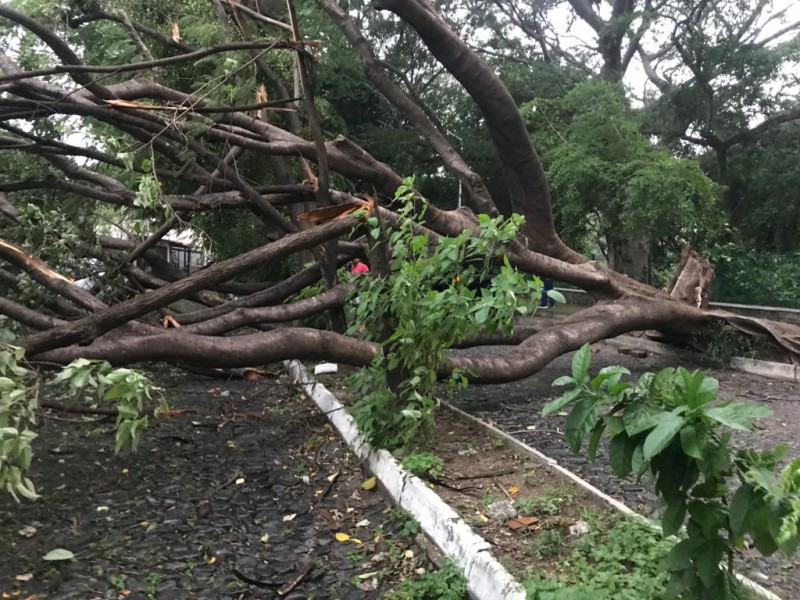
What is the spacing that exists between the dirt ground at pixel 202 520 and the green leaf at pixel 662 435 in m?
1.86

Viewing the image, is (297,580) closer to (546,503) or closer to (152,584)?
(152,584)

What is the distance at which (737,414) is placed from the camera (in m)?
1.85

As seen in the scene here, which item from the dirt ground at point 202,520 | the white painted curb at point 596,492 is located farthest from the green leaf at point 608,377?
the dirt ground at point 202,520

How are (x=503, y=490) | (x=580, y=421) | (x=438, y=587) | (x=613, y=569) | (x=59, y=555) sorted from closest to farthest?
1. (x=580, y=421)
2. (x=613, y=569)
3. (x=438, y=587)
4. (x=59, y=555)
5. (x=503, y=490)

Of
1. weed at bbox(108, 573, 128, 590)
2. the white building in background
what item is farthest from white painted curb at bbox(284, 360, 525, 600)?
the white building in background

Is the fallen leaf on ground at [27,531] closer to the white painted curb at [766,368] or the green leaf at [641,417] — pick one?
the green leaf at [641,417]

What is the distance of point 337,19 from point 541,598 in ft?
24.1

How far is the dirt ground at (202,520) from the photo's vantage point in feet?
10.9

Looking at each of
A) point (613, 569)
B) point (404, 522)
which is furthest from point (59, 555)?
point (613, 569)

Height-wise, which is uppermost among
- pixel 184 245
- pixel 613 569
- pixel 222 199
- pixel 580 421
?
pixel 184 245

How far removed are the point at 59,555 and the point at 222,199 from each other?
443 cm

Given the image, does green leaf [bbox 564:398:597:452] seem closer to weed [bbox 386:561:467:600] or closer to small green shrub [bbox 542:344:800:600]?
small green shrub [bbox 542:344:800:600]

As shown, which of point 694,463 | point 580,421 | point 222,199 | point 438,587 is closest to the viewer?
point 694,463

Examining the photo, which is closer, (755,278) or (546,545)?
(546,545)
